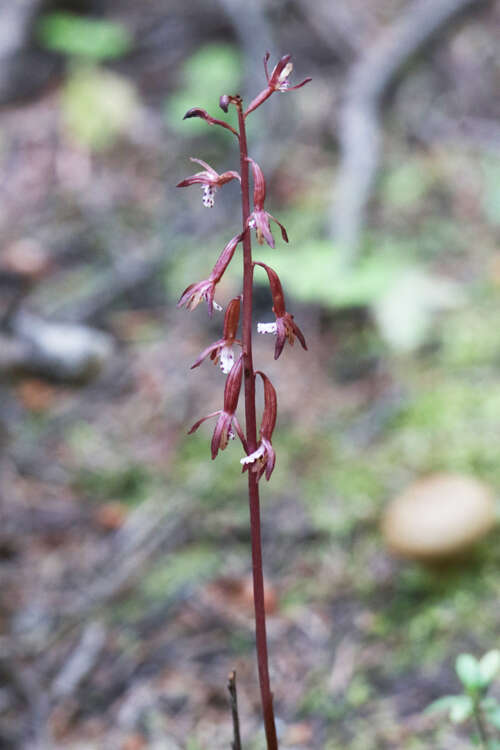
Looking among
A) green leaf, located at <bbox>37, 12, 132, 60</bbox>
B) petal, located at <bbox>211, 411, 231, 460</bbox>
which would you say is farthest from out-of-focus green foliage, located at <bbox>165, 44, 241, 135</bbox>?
petal, located at <bbox>211, 411, 231, 460</bbox>

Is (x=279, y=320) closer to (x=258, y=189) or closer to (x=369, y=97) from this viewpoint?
(x=258, y=189)

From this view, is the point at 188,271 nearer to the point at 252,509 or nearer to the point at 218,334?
the point at 218,334

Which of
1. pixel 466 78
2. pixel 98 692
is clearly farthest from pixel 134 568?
pixel 466 78

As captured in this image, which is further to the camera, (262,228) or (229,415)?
(229,415)

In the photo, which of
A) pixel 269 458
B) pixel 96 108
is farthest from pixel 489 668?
pixel 96 108

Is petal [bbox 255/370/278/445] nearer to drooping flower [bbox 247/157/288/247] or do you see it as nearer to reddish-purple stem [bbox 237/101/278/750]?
reddish-purple stem [bbox 237/101/278/750]

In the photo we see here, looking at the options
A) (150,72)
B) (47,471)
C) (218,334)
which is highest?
(150,72)
